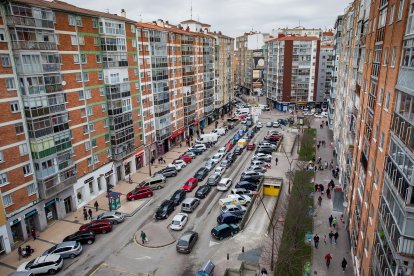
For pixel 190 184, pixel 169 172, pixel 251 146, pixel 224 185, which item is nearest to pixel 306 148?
pixel 251 146

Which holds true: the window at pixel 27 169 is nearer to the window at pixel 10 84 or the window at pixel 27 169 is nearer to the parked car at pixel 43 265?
the window at pixel 10 84

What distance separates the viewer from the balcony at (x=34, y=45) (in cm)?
3141

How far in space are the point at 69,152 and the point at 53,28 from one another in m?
14.5

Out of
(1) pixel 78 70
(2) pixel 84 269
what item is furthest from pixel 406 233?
(1) pixel 78 70

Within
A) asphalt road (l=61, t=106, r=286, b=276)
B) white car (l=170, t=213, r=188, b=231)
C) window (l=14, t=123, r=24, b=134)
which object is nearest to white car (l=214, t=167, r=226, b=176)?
asphalt road (l=61, t=106, r=286, b=276)

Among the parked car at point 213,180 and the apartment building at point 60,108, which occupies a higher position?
the apartment building at point 60,108

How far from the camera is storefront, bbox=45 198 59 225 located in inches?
1481

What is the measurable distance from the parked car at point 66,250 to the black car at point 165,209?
395 inches

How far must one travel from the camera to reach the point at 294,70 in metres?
104

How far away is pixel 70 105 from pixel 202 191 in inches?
823

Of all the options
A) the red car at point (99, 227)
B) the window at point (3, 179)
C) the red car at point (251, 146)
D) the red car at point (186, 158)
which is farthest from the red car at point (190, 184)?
the window at point (3, 179)

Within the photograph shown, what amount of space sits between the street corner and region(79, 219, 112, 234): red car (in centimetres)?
339

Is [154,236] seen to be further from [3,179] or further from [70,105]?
[70,105]

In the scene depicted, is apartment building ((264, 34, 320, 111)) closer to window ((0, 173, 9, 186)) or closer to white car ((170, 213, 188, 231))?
white car ((170, 213, 188, 231))
